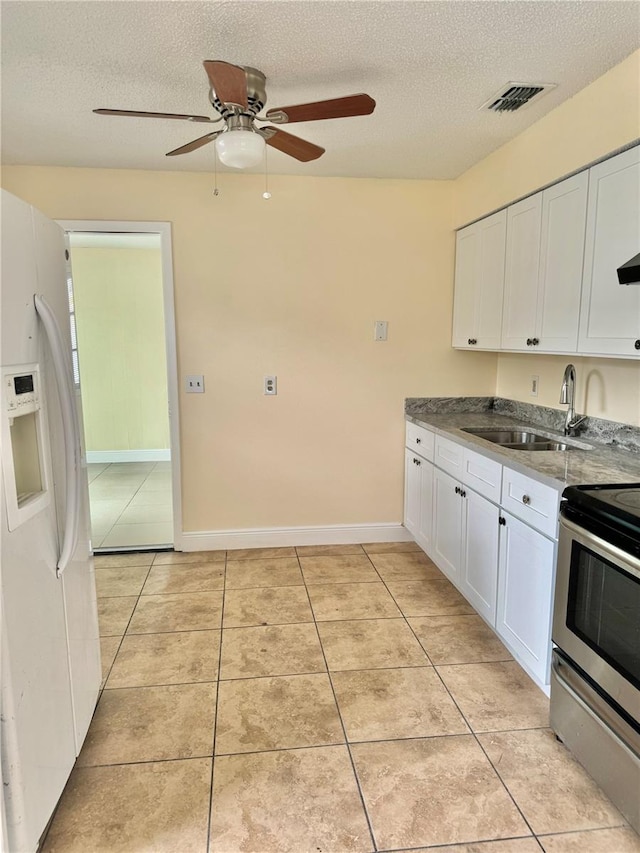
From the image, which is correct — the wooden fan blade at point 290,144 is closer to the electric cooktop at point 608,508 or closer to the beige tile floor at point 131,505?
the electric cooktop at point 608,508

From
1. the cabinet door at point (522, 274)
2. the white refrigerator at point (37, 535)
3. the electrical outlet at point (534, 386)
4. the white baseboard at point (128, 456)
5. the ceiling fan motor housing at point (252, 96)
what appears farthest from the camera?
the white baseboard at point (128, 456)

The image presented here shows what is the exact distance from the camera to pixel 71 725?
1.64 m

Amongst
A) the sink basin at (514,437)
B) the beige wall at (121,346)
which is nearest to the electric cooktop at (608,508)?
the sink basin at (514,437)

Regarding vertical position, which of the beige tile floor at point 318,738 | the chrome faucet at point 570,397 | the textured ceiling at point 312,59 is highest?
the textured ceiling at point 312,59

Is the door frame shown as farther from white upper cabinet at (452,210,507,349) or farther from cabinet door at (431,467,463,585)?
A: white upper cabinet at (452,210,507,349)

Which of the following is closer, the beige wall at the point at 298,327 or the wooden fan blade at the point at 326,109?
the wooden fan blade at the point at 326,109

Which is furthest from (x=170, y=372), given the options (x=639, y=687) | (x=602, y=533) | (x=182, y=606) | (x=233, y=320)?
(x=639, y=687)

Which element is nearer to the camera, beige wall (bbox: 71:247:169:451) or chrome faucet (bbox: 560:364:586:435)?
chrome faucet (bbox: 560:364:586:435)

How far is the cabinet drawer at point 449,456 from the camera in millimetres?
2752

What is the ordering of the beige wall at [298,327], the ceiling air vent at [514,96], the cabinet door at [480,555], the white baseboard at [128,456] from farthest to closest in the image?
the white baseboard at [128,456], the beige wall at [298,327], the cabinet door at [480,555], the ceiling air vent at [514,96]

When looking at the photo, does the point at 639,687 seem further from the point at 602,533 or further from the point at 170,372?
the point at 170,372

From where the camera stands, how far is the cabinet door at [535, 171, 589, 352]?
2.25m

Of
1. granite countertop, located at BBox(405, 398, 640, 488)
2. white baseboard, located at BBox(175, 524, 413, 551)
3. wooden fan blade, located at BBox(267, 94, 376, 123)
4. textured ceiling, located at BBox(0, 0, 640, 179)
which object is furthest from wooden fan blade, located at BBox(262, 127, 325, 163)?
white baseboard, located at BBox(175, 524, 413, 551)

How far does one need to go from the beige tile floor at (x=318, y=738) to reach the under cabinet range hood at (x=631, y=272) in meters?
1.67
